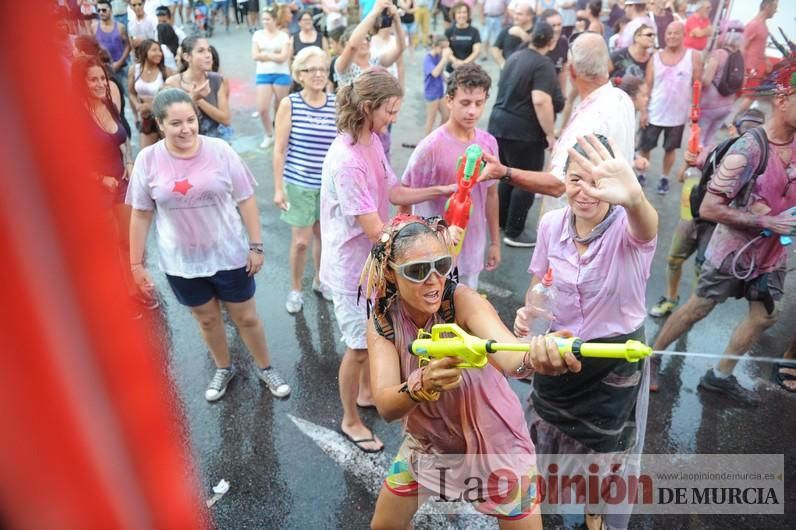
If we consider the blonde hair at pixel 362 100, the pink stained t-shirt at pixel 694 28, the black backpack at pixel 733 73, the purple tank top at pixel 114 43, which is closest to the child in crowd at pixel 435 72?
the pink stained t-shirt at pixel 694 28

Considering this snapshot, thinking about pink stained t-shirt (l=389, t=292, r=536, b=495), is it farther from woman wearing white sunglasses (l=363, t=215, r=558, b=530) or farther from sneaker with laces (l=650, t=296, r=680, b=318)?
sneaker with laces (l=650, t=296, r=680, b=318)

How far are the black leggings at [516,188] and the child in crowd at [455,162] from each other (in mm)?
1954

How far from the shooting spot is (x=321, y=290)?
17.3ft

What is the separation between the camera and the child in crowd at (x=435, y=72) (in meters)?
8.16

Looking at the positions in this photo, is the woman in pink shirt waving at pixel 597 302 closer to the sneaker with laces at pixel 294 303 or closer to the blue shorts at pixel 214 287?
the blue shorts at pixel 214 287

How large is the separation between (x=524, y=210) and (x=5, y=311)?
572 cm

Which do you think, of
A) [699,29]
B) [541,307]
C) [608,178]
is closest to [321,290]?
[541,307]

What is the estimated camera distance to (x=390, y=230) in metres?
2.29

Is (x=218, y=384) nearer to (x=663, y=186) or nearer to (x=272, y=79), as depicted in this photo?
(x=272, y=79)

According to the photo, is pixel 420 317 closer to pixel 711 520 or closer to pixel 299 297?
pixel 711 520

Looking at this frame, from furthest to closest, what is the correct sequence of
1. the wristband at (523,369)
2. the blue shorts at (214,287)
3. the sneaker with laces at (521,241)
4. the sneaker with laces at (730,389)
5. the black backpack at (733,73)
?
the black backpack at (733,73) < the sneaker with laces at (521,241) < the sneaker with laces at (730,389) < the blue shorts at (214,287) < the wristband at (523,369)

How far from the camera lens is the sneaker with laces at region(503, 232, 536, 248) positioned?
6.04m

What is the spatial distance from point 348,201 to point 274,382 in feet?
5.29

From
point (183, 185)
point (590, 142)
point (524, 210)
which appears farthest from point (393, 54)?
point (590, 142)
